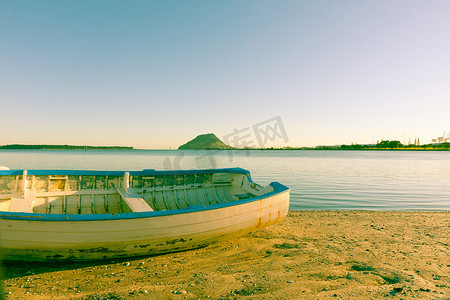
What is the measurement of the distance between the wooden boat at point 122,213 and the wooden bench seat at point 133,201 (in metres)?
0.03

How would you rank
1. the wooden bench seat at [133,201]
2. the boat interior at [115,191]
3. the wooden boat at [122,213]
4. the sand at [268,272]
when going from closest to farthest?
the sand at [268,272] < the wooden boat at [122,213] < the wooden bench seat at [133,201] < the boat interior at [115,191]

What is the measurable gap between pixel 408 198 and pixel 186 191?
53.4ft

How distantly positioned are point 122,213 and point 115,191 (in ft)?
11.7

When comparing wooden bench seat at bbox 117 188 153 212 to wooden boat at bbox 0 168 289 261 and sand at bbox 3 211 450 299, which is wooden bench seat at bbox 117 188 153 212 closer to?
wooden boat at bbox 0 168 289 261

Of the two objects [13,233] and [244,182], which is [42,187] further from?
[244,182]

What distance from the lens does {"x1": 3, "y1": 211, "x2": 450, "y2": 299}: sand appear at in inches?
186

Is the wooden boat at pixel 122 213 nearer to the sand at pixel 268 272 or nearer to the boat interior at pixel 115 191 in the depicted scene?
the boat interior at pixel 115 191

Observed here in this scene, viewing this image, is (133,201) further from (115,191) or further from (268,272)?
(268,272)

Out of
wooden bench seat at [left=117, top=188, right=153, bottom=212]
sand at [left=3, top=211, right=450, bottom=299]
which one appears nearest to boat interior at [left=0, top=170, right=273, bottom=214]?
wooden bench seat at [left=117, top=188, right=153, bottom=212]

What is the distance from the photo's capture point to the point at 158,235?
6.09 metres

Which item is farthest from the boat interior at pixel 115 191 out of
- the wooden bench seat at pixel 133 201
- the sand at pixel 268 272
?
the sand at pixel 268 272

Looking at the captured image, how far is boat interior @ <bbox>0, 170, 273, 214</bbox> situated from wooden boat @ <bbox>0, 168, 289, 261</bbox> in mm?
26

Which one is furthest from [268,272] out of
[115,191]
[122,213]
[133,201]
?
[115,191]

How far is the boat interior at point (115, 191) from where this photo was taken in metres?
7.76
